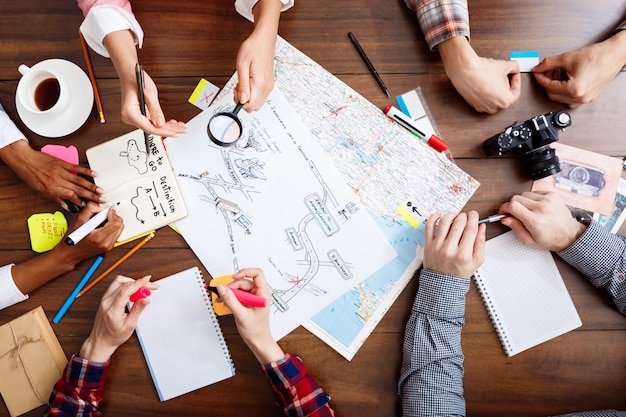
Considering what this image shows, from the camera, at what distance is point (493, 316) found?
1030 mm

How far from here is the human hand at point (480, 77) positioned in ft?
3.35

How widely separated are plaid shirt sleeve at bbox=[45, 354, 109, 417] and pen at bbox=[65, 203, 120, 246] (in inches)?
10.9

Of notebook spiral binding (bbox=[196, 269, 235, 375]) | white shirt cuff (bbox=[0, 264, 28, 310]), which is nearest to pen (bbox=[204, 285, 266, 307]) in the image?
notebook spiral binding (bbox=[196, 269, 235, 375])

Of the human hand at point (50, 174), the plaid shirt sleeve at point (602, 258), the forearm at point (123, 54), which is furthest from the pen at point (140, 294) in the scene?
the plaid shirt sleeve at point (602, 258)

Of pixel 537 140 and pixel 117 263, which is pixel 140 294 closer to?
pixel 117 263

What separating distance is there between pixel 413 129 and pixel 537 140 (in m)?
0.27

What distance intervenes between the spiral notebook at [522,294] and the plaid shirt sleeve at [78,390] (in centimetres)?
91

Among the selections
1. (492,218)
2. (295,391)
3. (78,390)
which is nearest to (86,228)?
(78,390)

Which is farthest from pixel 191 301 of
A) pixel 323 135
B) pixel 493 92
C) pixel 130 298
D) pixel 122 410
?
pixel 493 92

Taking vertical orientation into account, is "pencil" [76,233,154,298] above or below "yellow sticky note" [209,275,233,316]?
above

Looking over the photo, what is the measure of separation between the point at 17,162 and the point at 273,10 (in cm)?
71

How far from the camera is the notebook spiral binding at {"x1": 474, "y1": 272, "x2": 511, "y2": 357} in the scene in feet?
3.36

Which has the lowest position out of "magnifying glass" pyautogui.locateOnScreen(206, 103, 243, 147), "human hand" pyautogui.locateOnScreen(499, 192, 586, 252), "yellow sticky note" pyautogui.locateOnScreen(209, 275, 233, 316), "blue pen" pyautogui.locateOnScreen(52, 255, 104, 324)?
"human hand" pyautogui.locateOnScreen(499, 192, 586, 252)

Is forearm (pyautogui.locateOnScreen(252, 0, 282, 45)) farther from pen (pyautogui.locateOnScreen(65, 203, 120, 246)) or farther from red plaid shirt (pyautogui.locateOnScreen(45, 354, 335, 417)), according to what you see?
red plaid shirt (pyautogui.locateOnScreen(45, 354, 335, 417))
